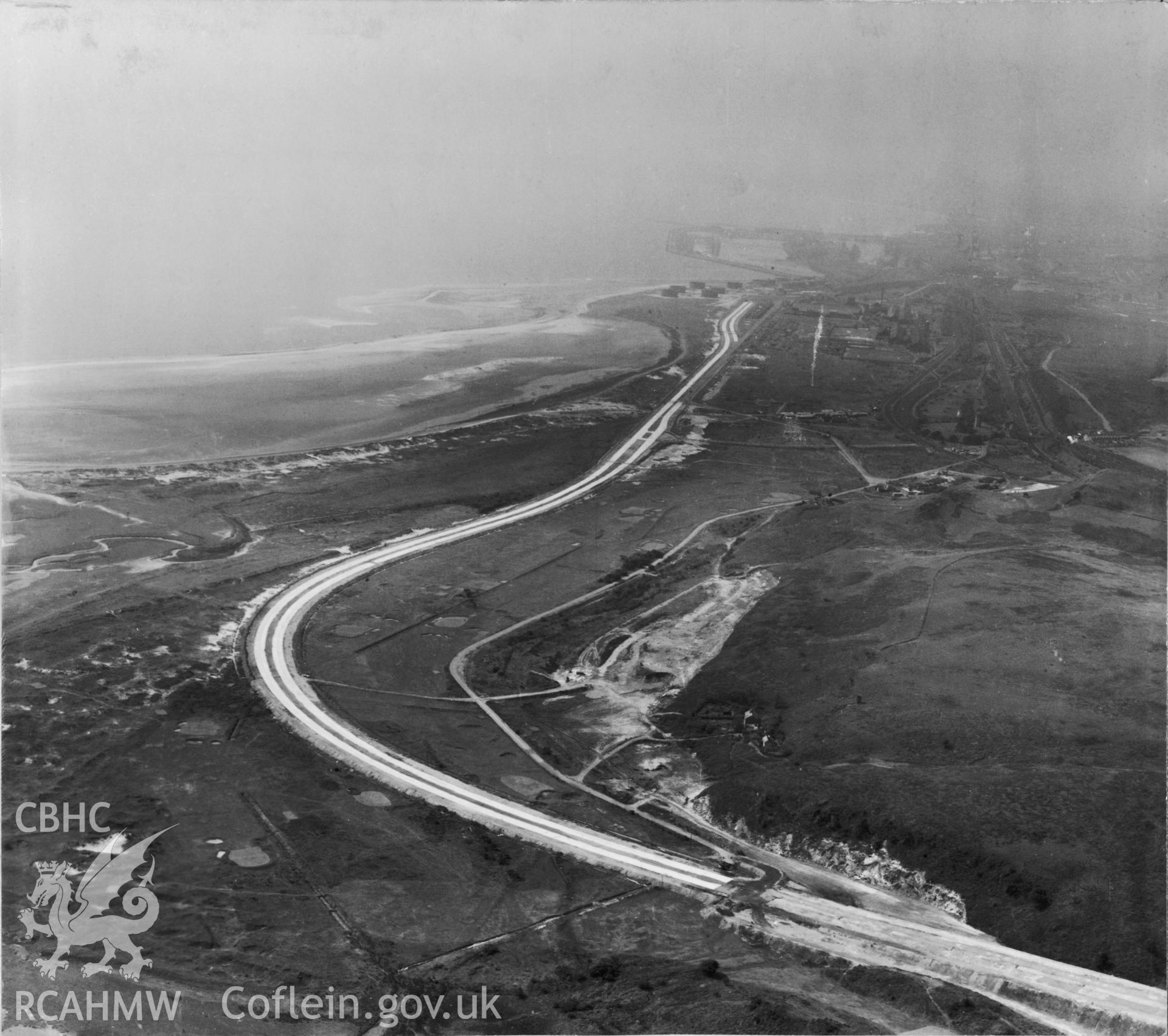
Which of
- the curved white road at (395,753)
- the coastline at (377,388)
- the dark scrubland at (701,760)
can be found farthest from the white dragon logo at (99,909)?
the coastline at (377,388)

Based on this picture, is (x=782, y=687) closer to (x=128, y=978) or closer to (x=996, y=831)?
(x=996, y=831)

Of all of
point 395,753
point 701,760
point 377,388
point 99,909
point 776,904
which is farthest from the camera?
point 377,388

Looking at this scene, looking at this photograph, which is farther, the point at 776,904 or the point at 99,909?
the point at 776,904

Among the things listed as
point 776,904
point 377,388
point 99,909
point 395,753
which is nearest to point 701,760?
point 776,904

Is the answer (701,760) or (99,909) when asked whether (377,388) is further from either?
(99,909)

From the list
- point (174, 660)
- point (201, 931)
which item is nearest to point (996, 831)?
point (201, 931)

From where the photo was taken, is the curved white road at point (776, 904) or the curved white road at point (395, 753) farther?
the curved white road at point (395, 753)

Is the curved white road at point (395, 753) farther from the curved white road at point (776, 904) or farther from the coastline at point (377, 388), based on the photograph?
the coastline at point (377, 388)
